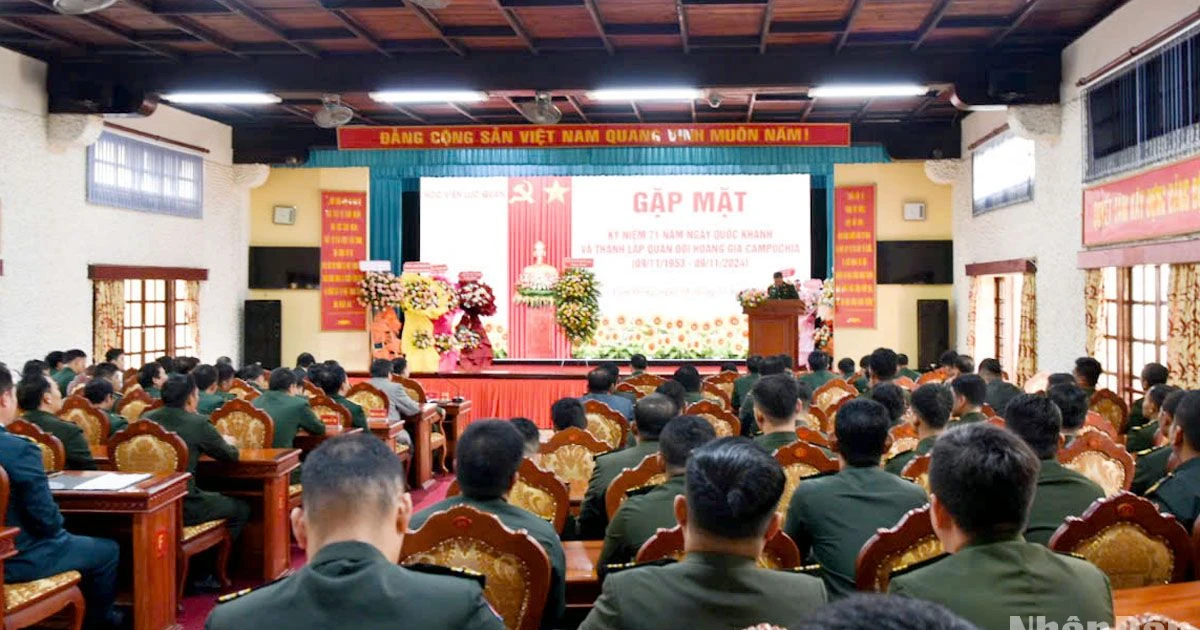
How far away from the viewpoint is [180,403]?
5.07m

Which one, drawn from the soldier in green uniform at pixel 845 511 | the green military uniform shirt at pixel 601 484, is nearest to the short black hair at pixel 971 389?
the green military uniform shirt at pixel 601 484

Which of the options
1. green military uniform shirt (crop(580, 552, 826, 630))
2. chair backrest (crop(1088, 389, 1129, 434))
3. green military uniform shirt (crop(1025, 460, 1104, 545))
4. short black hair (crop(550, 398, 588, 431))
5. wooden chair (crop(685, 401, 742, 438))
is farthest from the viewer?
chair backrest (crop(1088, 389, 1129, 434))

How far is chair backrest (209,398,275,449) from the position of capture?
5703 millimetres

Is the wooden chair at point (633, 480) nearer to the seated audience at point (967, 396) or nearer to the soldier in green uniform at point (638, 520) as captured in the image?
the soldier in green uniform at point (638, 520)

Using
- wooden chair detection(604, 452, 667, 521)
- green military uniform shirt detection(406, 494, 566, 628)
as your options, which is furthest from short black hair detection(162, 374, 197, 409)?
green military uniform shirt detection(406, 494, 566, 628)

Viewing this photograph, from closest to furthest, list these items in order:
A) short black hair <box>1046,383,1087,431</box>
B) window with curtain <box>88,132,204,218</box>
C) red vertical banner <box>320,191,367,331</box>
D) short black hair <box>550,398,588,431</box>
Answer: short black hair <box>1046,383,1087,431</box>, short black hair <box>550,398,588,431</box>, window with curtain <box>88,132,204,218</box>, red vertical banner <box>320,191,367,331</box>

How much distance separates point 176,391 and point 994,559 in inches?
165

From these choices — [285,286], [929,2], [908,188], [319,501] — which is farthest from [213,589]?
[908,188]

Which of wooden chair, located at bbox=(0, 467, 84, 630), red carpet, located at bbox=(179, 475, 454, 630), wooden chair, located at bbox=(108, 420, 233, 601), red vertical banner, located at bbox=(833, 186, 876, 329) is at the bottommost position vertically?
red carpet, located at bbox=(179, 475, 454, 630)

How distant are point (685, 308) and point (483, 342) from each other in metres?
3.15

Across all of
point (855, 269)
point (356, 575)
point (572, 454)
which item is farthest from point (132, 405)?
point (855, 269)

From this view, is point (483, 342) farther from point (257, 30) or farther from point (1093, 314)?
point (1093, 314)

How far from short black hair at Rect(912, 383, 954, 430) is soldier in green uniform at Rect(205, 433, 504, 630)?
8.99 ft

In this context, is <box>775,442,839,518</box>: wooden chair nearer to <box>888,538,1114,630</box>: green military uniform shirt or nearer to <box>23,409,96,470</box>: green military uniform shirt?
<box>888,538,1114,630</box>: green military uniform shirt
